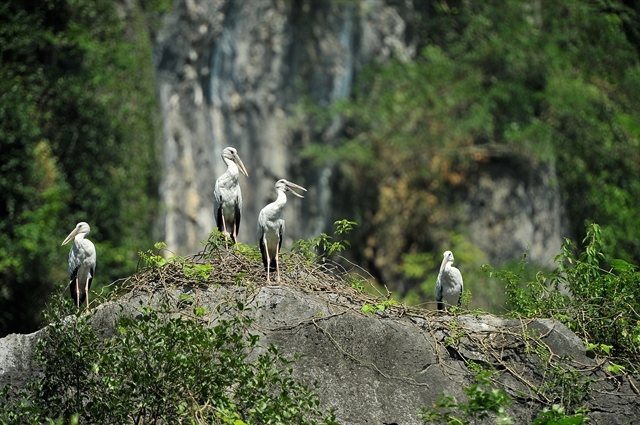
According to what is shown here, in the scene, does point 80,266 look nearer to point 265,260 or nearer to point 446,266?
point 265,260

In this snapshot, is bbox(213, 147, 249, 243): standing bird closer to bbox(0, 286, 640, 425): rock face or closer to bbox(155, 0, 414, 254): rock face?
bbox(0, 286, 640, 425): rock face

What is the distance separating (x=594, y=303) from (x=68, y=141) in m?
13.4

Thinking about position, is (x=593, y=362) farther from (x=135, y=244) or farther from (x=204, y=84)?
(x=204, y=84)

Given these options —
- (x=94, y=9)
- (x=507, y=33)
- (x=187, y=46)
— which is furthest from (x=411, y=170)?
(x=94, y=9)

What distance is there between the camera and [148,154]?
23.8 metres

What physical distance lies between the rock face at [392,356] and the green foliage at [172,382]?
0.57 m

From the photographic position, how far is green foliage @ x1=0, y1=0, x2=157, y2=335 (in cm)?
2100

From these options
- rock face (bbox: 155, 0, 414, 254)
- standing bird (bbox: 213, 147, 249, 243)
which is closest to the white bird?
standing bird (bbox: 213, 147, 249, 243)

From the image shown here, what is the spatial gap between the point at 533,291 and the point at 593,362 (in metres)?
1.30

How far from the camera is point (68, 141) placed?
22891mm

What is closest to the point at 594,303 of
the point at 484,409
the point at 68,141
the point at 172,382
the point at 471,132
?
the point at 484,409

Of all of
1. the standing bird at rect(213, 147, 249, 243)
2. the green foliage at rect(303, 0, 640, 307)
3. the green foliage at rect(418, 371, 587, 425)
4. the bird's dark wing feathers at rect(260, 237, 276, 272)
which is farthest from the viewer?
the green foliage at rect(303, 0, 640, 307)

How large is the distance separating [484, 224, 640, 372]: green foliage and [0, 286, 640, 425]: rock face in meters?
0.38

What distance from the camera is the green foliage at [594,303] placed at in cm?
1166
